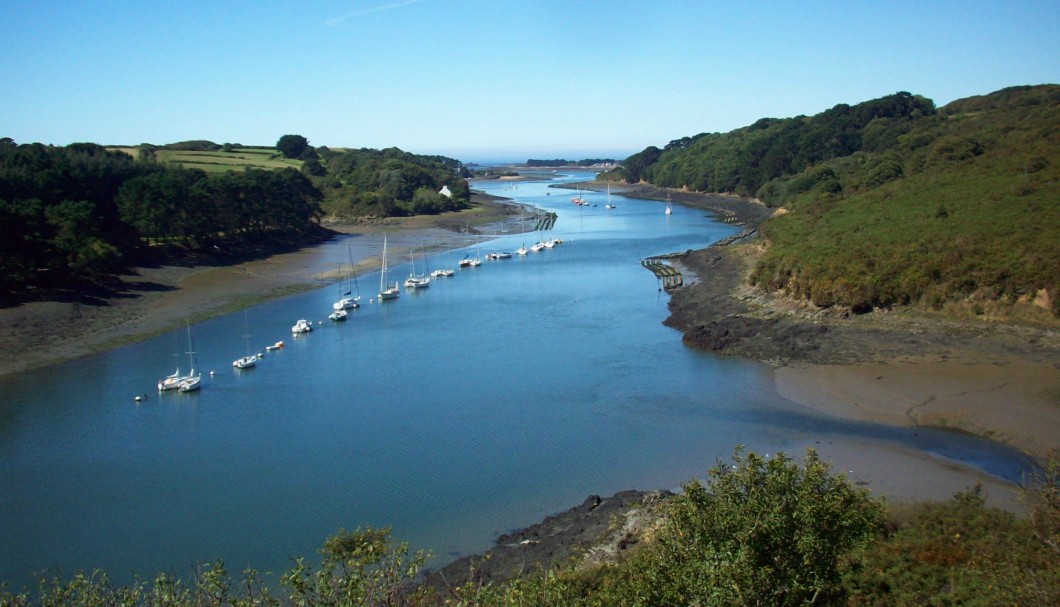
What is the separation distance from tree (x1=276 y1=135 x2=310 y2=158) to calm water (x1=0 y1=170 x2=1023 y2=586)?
71.5 meters

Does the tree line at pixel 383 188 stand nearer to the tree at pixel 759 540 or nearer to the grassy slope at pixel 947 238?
the grassy slope at pixel 947 238

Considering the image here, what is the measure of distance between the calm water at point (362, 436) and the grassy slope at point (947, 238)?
618 centimetres

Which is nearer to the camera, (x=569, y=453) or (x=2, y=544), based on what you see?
(x=2, y=544)

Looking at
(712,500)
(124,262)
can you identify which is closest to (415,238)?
(124,262)

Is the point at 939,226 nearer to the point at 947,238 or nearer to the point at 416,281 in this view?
the point at 947,238

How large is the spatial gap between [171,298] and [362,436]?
66.1 ft

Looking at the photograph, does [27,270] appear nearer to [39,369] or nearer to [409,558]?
[39,369]

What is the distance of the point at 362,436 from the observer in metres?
19.8

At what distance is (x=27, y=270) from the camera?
31.0 meters

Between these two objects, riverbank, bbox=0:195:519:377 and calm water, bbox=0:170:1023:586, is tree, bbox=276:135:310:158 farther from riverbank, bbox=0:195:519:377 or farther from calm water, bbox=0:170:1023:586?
calm water, bbox=0:170:1023:586

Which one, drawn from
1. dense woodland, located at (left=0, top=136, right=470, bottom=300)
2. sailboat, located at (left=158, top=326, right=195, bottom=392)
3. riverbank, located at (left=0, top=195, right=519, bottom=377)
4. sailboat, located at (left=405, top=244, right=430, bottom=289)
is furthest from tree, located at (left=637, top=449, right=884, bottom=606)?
sailboat, located at (left=405, top=244, right=430, bottom=289)

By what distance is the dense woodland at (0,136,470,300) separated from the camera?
1277 inches

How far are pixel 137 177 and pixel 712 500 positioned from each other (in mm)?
44933

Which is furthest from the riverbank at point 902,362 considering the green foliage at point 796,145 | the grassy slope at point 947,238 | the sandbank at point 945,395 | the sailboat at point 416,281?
the green foliage at point 796,145
